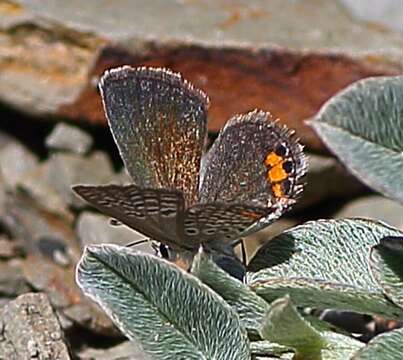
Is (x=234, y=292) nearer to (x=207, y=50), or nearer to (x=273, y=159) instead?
(x=273, y=159)

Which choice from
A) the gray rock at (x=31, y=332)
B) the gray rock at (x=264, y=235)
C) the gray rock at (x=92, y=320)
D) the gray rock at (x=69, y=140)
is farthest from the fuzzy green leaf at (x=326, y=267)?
the gray rock at (x=69, y=140)

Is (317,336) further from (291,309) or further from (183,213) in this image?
(183,213)

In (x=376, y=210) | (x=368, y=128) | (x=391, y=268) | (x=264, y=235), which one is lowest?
(x=264, y=235)

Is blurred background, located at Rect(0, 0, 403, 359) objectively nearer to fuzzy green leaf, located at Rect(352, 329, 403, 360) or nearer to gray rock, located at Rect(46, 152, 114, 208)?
gray rock, located at Rect(46, 152, 114, 208)

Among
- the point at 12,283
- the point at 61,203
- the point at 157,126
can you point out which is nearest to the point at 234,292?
the point at 157,126

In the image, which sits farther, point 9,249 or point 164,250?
point 9,249

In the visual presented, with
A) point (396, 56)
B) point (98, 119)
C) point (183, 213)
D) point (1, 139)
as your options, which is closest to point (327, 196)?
point (396, 56)

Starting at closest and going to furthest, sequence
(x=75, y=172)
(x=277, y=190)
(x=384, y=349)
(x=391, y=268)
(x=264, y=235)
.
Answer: (x=384, y=349) → (x=391, y=268) → (x=277, y=190) → (x=264, y=235) → (x=75, y=172)

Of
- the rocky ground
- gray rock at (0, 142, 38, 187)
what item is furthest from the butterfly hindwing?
gray rock at (0, 142, 38, 187)
